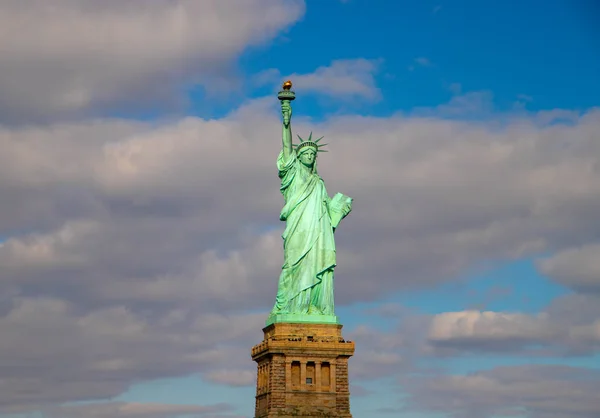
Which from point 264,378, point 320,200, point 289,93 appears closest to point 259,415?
point 264,378

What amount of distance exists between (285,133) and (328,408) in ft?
56.5

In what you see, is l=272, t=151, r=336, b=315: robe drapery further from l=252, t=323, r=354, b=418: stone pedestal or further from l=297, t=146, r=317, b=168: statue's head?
l=252, t=323, r=354, b=418: stone pedestal

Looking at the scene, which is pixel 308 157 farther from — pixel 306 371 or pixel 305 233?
pixel 306 371

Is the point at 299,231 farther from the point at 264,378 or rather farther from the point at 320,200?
the point at 264,378

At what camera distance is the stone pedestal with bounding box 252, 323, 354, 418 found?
8769cm

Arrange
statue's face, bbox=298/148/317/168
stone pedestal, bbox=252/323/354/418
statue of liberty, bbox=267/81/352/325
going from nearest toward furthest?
1. stone pedestal, bbox=252/323/354/418
2. statue of liberty, bbox=267/81/352/325
3. statue's face, bbox=298/148/317/168

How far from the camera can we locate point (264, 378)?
90.2 metres

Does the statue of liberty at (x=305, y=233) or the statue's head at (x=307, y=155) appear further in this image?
the statue's head at (x=307, y=155)

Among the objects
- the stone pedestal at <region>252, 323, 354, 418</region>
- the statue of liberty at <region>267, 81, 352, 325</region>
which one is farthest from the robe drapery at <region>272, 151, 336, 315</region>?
the stone pedestal at <region>252, 323, 354, 418</region>

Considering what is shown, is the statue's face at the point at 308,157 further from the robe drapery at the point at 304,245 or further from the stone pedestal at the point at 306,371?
the stone pedestal at the point at 306,371

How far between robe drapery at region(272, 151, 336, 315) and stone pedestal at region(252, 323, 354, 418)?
61.8 inches

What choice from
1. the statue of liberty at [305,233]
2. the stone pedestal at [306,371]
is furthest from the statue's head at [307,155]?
the stone pedestal at [306,371]

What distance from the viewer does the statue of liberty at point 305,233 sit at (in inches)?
3536

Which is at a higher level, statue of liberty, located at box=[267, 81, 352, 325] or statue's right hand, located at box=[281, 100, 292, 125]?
statue's right hand, located at box=[281, 100, 292, 125]
